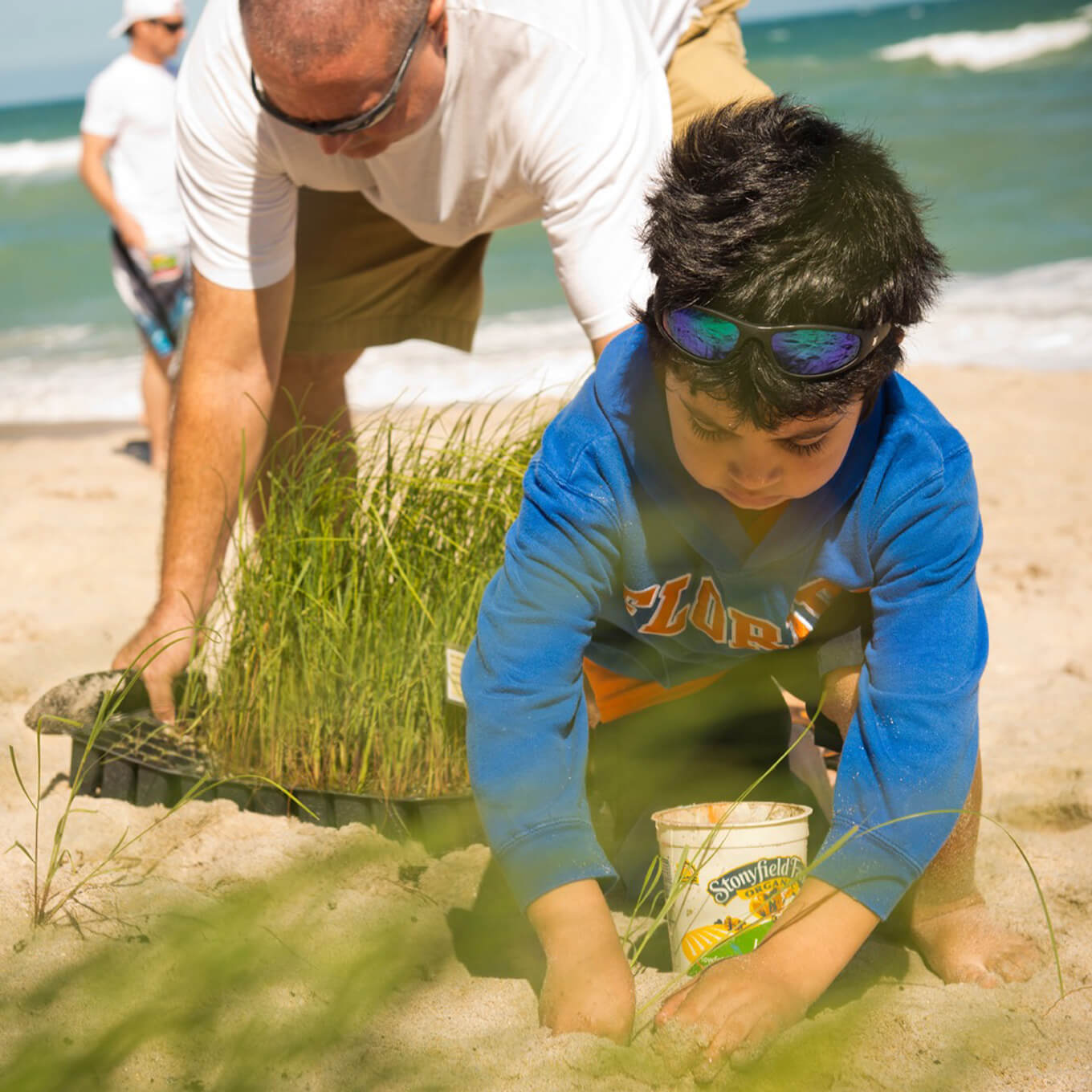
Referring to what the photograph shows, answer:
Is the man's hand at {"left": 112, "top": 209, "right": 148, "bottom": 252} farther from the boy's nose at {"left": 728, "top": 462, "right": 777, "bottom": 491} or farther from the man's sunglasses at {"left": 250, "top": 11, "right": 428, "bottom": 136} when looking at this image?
the boy's nose at {"left": 728, "top": 462, "right": 777, "bottom": 491}

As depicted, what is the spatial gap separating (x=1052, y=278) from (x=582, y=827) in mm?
8237

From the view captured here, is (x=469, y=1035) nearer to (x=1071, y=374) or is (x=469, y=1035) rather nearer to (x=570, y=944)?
(x=570, y=944)

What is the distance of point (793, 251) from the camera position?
1437 millimetres

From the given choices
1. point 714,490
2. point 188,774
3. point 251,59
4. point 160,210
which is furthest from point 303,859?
point 160,210

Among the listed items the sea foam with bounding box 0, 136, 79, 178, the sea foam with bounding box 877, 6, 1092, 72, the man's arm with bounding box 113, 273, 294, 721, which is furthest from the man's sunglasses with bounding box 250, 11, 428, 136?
the sea foam with bounding box 877, 6, 1092, 72

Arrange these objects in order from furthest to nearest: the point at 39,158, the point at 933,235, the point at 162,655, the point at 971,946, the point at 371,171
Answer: the point at 39,158, the point at 933,235, the point at 371,171, the point at 162,655, the point at 971,946

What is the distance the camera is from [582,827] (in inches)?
66.2

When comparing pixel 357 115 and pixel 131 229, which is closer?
pixel 357 115

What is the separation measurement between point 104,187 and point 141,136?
10.6 inches

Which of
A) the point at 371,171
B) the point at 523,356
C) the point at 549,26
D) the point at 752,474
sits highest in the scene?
the point at 549,26

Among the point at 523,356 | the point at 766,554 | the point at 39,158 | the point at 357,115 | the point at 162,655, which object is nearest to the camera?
the point at 766,554

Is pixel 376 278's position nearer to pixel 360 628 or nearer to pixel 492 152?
pixel 492 152

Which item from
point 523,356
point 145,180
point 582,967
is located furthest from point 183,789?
point 523,356

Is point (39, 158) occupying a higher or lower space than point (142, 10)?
lower
